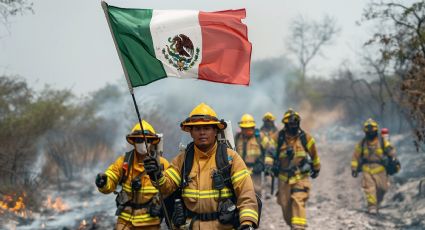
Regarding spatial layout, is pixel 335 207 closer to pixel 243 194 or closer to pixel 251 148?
pixel 251 148

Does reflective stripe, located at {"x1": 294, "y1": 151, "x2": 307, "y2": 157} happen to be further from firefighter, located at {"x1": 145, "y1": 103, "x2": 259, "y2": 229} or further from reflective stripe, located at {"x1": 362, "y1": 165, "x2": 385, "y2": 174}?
firefighter, located at {"x1": 145, "y1": 103, "x2": 259, "y2": 229}

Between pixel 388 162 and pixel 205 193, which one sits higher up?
pixel 205 193

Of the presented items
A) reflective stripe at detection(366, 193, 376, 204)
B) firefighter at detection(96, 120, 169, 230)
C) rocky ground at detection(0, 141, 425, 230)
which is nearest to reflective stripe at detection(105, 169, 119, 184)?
firefighter at detection(96, 120, 169, 230)

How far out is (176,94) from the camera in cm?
3117

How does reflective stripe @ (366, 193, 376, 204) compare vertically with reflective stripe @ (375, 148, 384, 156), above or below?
below

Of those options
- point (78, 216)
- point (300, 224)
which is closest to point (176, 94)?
point (78, 216)

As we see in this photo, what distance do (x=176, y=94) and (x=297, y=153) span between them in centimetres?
2274

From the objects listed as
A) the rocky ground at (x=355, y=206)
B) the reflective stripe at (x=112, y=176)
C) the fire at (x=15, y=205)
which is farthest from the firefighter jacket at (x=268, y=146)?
the fire at (x=15, y=205)

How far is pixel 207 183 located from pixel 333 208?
8216 mm

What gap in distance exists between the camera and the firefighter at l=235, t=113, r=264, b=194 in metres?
10.6

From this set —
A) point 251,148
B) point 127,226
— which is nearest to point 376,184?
point 251,148

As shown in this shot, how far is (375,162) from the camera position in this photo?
38.2 ft

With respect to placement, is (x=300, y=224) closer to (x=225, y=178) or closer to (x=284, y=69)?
(x=225, y=178)

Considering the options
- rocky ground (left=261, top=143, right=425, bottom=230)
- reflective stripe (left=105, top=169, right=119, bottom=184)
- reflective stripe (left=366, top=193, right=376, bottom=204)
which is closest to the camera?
reflective stripe (left=105, top=169, right=119, bottom=184)
